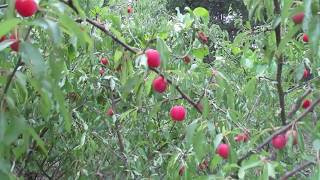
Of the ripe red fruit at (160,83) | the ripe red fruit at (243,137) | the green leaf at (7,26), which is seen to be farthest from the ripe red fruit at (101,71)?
the green leaf at (7,26)

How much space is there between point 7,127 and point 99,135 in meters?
Answer: 1.69

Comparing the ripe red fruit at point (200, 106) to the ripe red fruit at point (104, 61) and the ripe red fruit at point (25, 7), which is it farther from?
the ripe red fruit at point (104, 61)

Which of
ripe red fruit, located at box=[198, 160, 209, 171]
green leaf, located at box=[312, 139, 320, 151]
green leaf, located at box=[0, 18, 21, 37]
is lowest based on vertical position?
ripe red fruit, located at box=[198, 160, 209, 171]

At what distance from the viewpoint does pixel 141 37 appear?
2.64m

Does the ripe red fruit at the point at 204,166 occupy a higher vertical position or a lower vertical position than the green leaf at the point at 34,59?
lower

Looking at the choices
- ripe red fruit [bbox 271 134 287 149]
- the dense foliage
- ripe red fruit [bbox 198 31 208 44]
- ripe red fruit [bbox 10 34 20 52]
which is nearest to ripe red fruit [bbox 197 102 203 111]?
the dense foliage

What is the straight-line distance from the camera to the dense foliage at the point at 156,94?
1.03 metres

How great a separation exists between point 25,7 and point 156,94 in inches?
40.7

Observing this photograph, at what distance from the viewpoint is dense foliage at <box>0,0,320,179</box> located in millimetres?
1030

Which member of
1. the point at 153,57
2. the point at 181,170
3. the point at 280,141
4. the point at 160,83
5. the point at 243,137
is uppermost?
the point at 153,57

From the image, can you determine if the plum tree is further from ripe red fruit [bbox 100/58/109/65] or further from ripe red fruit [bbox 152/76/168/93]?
ripe red fruit [bbox 152/76/168/93]

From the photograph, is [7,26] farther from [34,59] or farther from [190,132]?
[190,132]

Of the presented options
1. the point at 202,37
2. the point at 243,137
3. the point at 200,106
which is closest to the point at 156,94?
the point at 200,106

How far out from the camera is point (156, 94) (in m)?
1.93
